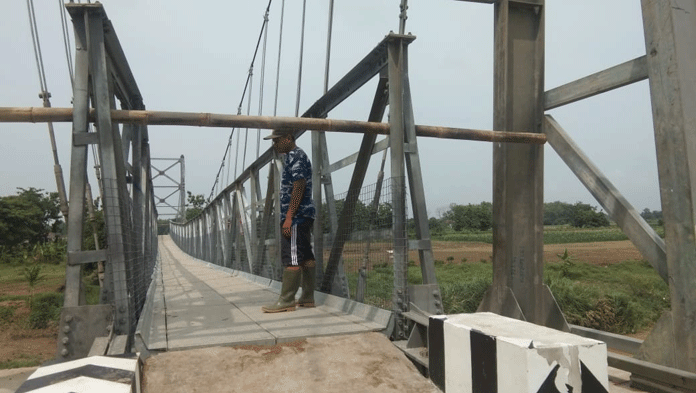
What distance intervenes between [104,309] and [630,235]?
138 inches

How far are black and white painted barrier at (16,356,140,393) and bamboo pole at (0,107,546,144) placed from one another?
171 centimetres

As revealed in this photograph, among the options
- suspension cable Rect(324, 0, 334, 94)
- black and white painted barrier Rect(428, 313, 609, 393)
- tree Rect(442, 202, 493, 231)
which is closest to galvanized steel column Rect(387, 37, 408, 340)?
black and white painted barrier Rect(428, 313, 609, 393)

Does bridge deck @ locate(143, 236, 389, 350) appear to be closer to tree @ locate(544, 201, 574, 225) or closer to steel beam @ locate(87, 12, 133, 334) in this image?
steel beam @ locate(87, 12, 133, 334)

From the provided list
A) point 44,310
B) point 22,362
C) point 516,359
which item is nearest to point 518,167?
point 516,359

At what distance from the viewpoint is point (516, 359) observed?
2.07 meters

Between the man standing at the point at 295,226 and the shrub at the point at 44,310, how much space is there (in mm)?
11392

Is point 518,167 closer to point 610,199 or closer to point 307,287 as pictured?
point 610,199

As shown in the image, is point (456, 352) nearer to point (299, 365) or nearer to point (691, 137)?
point (299, 365)

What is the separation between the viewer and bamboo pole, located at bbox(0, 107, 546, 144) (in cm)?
332

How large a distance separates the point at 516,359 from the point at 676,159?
1.95 m

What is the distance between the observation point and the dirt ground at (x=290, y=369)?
2.77 meters

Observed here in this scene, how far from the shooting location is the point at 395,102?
159 inches

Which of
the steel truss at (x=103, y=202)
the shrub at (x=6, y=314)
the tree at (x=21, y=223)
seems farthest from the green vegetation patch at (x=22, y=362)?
the tree at (x=21, y=223)

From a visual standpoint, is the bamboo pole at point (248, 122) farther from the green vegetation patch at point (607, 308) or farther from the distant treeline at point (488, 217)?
the distant treeline at point (488, 217)
